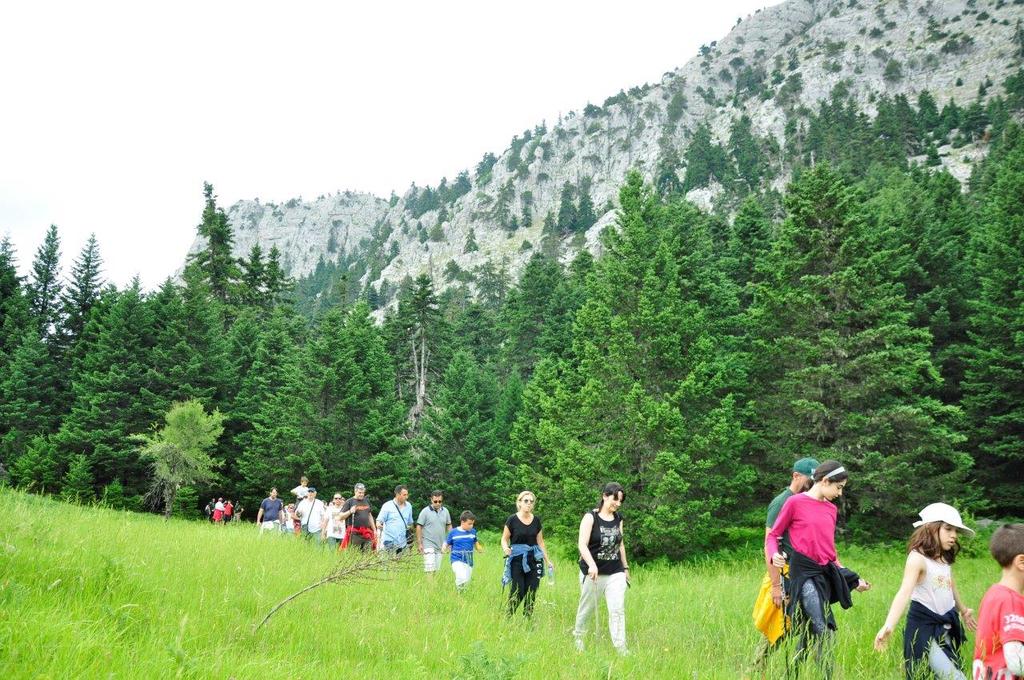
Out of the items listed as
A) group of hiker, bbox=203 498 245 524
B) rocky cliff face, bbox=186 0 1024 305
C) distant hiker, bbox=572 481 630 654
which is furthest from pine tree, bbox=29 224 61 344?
rocky cliff face, bbox=186 0 1024 305

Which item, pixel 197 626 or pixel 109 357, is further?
pixel 109 357

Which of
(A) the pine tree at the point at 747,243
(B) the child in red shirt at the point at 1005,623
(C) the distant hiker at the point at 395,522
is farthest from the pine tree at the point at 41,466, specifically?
(B) the child in red shirt at the point at 1005,623

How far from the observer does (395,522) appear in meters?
10.2

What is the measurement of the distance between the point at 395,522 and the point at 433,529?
2.39 feet

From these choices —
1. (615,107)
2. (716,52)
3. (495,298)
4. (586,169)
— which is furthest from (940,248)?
(716,52)

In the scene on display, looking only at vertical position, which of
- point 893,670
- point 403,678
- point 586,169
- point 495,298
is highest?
point 586,169

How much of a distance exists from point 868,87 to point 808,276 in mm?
137131

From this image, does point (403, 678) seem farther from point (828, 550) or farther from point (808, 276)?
point (808, 276)

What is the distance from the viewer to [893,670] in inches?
240

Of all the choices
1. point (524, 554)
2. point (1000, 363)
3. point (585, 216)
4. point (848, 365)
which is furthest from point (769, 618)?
point (585, 216)

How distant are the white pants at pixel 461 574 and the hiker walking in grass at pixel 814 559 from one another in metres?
4.71

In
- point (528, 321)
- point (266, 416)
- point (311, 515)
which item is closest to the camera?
point (311, 515)

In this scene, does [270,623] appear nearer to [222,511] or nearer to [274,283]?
[222,511]

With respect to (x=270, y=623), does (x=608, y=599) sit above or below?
below
